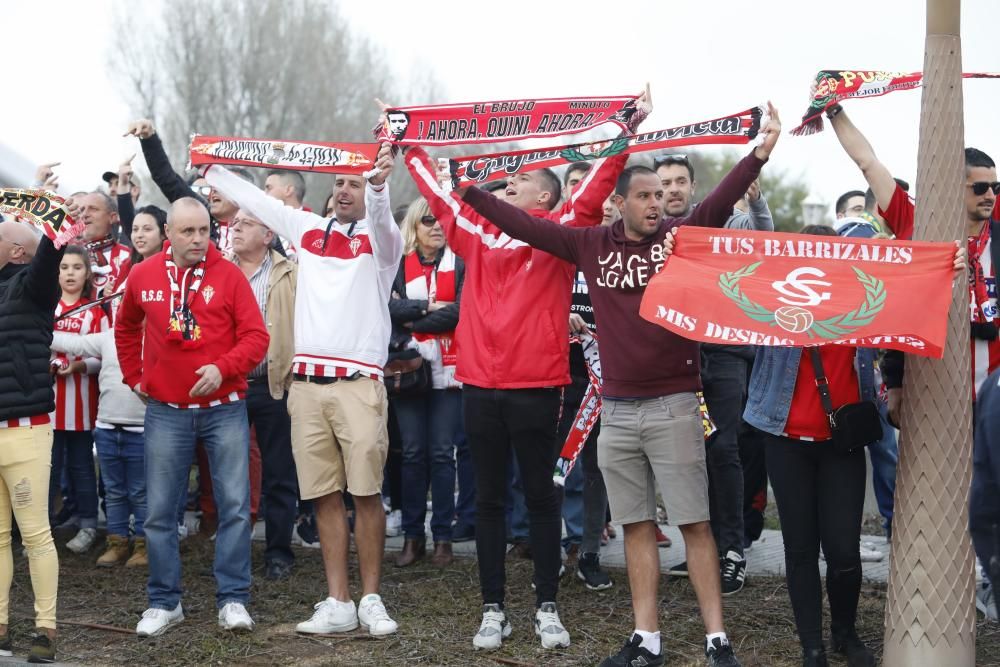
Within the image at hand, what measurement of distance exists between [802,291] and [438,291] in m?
3.30

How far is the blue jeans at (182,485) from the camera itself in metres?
6.50

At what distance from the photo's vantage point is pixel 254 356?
655 cm

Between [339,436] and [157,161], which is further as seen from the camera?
[157,161]

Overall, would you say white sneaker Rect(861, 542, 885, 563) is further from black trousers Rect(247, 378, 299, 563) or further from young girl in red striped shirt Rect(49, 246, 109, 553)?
young girl in red striped shirt Rect(49, 246, 109, 553)

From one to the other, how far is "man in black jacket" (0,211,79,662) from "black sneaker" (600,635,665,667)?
285cm

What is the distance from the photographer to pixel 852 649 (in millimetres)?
5527

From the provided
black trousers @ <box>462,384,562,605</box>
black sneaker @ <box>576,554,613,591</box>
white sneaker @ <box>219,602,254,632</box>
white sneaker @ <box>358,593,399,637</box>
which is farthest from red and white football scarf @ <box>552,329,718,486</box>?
white sneaker @ <box>219,602,254,632</box>

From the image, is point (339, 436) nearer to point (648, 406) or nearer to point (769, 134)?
point (648, 406)

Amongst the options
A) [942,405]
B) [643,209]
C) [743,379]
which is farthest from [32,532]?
[942,405]

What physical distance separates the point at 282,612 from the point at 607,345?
2.63 m

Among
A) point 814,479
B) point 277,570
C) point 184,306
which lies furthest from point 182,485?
point 814,479

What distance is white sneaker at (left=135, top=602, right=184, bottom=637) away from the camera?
20.8 ft

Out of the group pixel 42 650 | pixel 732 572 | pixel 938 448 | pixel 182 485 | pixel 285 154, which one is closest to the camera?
pixel 938 448

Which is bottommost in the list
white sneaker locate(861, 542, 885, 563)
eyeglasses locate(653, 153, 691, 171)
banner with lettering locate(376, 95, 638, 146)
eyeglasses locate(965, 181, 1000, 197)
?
white sneaker locate(861, 542, 885, 563)
